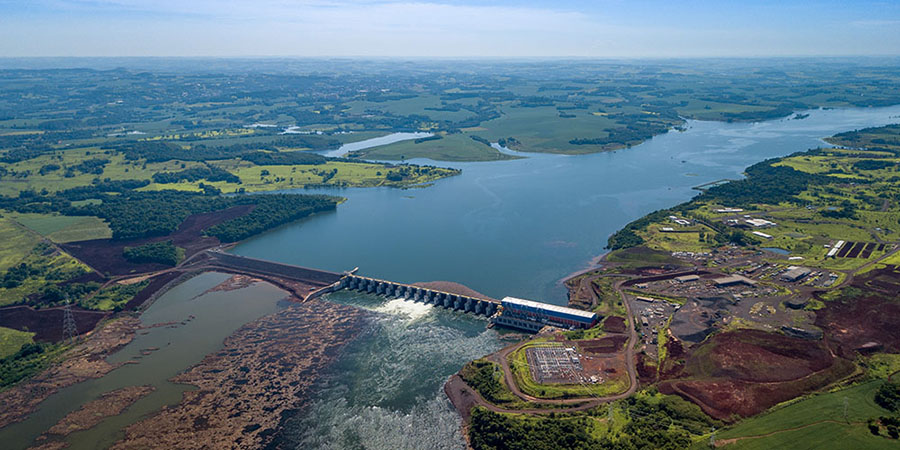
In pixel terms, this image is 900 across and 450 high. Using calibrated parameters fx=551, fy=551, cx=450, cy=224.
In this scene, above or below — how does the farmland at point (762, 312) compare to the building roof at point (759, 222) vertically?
below

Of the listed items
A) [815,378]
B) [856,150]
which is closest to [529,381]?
[815,378]

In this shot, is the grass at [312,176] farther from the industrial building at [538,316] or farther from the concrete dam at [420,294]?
the industrial building at [538,316]

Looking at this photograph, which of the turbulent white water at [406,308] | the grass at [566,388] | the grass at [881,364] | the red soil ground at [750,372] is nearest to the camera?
the red soil ground at [750,372]

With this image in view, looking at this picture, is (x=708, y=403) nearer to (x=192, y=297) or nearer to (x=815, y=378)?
(x=815, y=378)

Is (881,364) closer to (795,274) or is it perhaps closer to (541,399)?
(795,274)

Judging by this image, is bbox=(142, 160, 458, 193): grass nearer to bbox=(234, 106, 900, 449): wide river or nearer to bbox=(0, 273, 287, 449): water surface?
bbox=(234, 106, 900, 449): wide river

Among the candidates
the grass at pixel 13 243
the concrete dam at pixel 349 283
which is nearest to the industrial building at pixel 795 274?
the concrete dam at pixel 349 283
